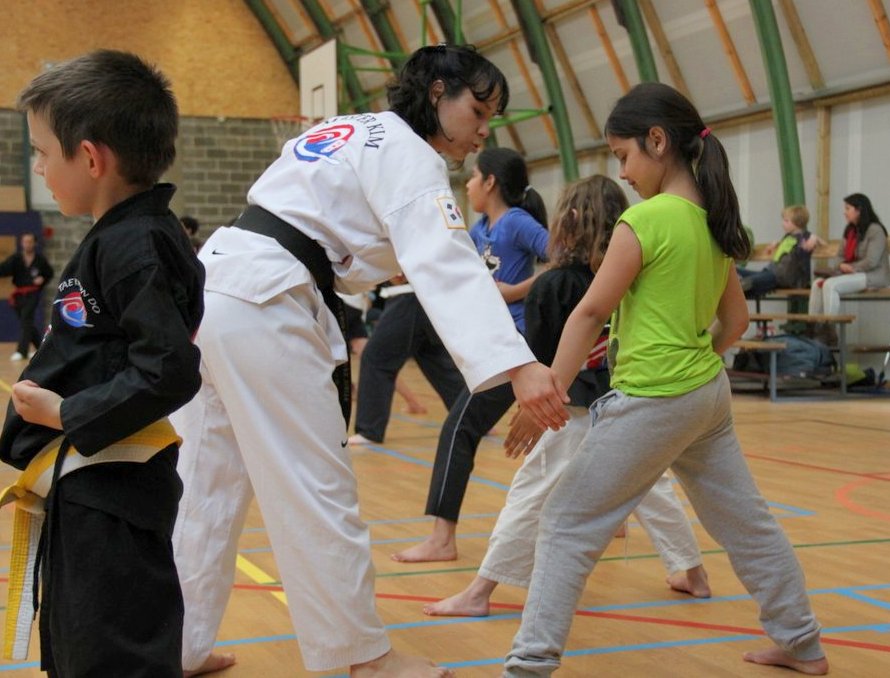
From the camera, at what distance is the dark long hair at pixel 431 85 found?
8.66 ft

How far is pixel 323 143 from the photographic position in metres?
2.47

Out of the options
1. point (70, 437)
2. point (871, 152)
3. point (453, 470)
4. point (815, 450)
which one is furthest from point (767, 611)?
point (871, 152)

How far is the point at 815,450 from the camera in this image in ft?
22.9

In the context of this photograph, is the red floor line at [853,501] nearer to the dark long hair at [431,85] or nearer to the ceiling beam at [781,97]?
the dark long hair at [431,85]

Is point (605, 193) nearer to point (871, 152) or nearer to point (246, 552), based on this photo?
point (246, 552)

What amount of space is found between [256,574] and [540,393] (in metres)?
1.91

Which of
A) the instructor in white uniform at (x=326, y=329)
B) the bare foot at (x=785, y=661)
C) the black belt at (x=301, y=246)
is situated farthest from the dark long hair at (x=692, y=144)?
the bare foot at (x=785, y=661)

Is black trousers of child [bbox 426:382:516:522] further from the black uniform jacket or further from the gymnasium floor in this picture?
the black uniform jacket

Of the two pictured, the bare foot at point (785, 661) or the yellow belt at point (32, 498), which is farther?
the bare foot at point (785, 661)

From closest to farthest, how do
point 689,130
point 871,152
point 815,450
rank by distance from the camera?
1. point 689,130
2. point 815,450
3. point 871,152

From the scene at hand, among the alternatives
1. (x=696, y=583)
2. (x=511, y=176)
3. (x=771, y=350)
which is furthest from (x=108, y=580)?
(x=771, y=350)

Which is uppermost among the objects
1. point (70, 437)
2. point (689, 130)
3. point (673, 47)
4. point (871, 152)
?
point (673, 47)

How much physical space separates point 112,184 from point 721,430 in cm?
156

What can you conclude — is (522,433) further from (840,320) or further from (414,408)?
(840,320)
